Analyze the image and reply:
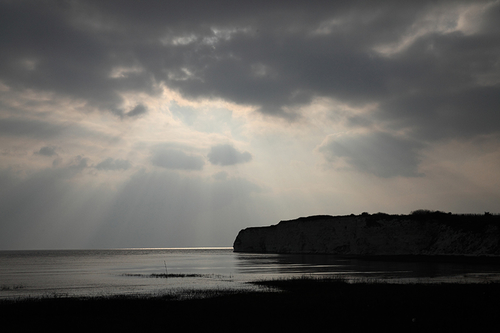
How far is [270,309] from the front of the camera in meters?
18.5

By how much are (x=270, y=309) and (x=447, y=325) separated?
7.63 metres

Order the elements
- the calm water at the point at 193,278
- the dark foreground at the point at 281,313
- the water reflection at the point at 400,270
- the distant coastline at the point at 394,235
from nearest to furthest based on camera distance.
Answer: the dark foreground at the point at 281,313, the calm water at the point at 193,278, the water reflection at the point at 400,270, the distant coastline at the point at 394,235

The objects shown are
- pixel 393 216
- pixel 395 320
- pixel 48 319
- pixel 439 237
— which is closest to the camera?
pixel 395 320

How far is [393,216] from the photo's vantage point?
9700 cm

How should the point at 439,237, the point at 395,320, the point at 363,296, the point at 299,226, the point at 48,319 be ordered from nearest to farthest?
the point at 395,320, the point at 48,319, the point at 363,296, the point at 439,237, the point at 299,226

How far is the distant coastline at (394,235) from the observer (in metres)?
73.1

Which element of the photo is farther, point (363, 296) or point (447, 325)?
point (363, 296)

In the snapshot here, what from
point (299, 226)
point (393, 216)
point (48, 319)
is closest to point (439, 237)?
point (393, 216)

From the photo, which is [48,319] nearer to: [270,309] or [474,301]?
[270,309]

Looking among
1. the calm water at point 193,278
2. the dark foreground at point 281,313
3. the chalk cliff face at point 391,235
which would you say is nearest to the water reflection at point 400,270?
the calm water at point 193,278

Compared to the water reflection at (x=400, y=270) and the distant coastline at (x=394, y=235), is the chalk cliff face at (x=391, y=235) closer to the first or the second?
the distant coastline at (x=394, y=235)

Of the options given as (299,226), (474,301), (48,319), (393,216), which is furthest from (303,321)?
(299,226)

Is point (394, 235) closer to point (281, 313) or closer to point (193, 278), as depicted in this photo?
point (193, 278)

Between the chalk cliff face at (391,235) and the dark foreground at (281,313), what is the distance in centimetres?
5785
